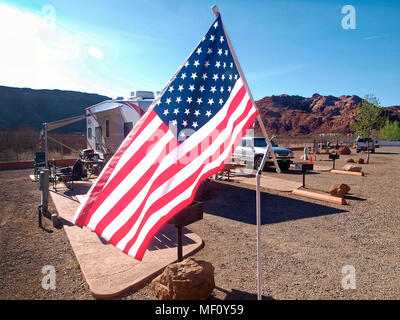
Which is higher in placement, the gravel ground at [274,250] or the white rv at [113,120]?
the white rv at [113,120]

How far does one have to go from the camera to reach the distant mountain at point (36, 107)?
6550 centimetres

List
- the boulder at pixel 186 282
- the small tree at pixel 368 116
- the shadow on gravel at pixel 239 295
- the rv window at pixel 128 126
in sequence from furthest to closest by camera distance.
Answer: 1. the small tree at pixel 368 116
2. the rv window at pixel 128 126
3. the shadow on gravel at pixel 239 295
4. the boulder at pixel 186 282

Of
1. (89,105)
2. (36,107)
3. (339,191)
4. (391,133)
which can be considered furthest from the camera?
(89,105)

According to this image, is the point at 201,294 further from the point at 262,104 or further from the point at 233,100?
the point at 262,104

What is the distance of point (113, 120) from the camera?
40.4 feet

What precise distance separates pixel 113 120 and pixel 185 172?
10.4m

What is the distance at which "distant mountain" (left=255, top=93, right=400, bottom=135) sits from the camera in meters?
110

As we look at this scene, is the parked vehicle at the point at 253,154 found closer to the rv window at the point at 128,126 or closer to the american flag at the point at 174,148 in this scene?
the rv window at the point at 128,126

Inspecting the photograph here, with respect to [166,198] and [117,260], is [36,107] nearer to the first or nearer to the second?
[117,260]

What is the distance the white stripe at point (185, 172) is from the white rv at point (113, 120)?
766 centimetres

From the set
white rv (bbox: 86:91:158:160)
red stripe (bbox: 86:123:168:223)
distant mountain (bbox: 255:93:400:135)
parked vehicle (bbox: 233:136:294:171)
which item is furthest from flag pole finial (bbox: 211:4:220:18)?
distant mountain (bbox: 255:93:400:135)

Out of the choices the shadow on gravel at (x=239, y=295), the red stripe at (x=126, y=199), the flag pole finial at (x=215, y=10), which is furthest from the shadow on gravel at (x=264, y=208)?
the flag pole finial at (x=215, y=10)

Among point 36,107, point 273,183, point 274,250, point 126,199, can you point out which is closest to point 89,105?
point 36,107

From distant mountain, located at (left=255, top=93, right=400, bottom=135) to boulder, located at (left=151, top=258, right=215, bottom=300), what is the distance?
341 ft
